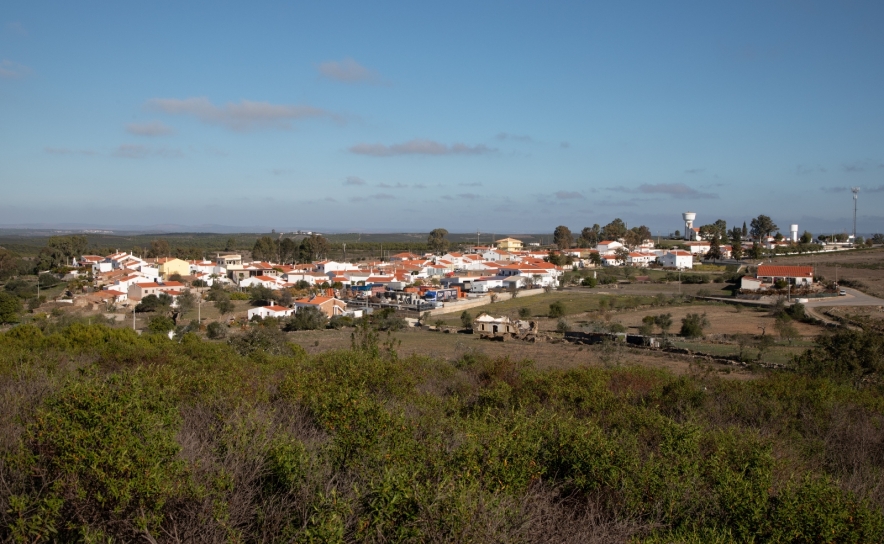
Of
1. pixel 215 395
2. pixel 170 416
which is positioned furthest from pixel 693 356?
pixel 170 416

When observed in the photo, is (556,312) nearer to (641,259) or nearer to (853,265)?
(641,259)

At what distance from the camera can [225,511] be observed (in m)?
4.34

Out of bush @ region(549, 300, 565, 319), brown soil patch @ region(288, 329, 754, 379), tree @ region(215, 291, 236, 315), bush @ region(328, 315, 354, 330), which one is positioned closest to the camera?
brown soil patch @ region(288, 329, 754, 379)

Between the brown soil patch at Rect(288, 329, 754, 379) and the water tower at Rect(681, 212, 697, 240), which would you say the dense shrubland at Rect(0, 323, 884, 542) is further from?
the water tower at Rect(681, 212, 697, 240)

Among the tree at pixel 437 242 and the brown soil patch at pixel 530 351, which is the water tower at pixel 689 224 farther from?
the brown soil patch at pixel 530 351

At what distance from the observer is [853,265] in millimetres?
54406

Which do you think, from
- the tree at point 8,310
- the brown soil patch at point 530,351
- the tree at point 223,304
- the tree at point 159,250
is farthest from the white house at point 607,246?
the tree at point 8,310

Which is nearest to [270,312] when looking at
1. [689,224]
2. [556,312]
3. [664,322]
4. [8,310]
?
[8,310]

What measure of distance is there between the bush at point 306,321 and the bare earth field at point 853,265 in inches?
1253

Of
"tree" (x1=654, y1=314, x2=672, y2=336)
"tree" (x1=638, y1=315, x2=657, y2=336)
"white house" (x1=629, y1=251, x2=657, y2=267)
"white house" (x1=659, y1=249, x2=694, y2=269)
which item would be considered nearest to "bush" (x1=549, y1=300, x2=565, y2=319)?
"tree" (x1=638, y1=315, x2=657, y2=336)

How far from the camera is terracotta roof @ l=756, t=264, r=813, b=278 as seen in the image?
4072 centimetres

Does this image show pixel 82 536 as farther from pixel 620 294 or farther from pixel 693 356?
pixel 620 294

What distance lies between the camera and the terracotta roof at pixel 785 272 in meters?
40.7

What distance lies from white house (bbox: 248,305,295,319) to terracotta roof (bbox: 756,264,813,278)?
29.7 m
